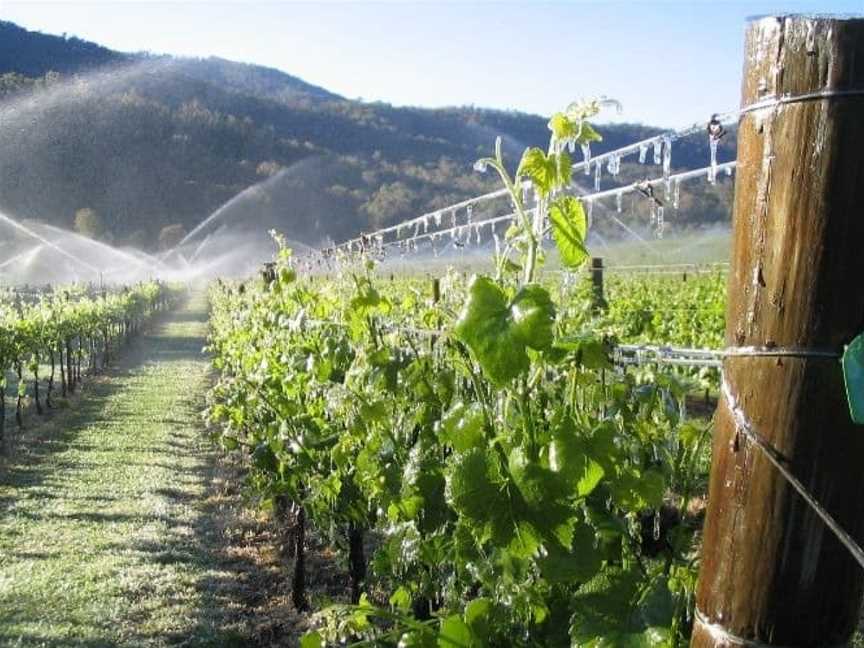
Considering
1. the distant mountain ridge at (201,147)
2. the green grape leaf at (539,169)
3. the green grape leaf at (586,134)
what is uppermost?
the distant mountain ridge at (201,147)

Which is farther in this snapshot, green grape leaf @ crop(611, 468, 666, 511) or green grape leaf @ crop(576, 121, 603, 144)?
green grape leaf @ crop(611, 468, 666, 511)

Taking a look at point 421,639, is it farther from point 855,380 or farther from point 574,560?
point 855,380

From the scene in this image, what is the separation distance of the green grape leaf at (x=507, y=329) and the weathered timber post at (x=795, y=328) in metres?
0.38

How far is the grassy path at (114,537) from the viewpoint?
5.12 metres

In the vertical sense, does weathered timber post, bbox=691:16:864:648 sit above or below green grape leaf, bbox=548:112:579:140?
below

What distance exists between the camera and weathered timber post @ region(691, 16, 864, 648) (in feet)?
3.27

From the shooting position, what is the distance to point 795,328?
1.04 metres

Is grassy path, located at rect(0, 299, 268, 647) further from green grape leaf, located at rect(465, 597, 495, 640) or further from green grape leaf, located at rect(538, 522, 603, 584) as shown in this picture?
green grape leaf, located at rect(538, 522, 603, 584)

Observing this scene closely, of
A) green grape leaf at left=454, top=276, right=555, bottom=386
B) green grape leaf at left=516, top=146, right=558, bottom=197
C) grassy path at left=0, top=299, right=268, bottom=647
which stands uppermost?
green grape leaf at left=516, top=146, right=558, bottom=197

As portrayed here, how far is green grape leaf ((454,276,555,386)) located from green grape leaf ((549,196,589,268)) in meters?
0.15

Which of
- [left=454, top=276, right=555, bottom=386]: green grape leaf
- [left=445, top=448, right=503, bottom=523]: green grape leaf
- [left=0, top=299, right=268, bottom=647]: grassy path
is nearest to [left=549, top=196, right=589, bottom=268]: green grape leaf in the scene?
[left=454, top=276, right=555, bottom=386]: green grape leaf

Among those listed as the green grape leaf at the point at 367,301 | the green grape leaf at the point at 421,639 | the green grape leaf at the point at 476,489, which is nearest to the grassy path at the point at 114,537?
the green grape leaf at the point at 367,301

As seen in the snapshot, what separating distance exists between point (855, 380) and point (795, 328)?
113 mm

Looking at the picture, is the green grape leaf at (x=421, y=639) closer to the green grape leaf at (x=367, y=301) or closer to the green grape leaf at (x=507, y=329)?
the green grape leaf at (x=507, y=329)
